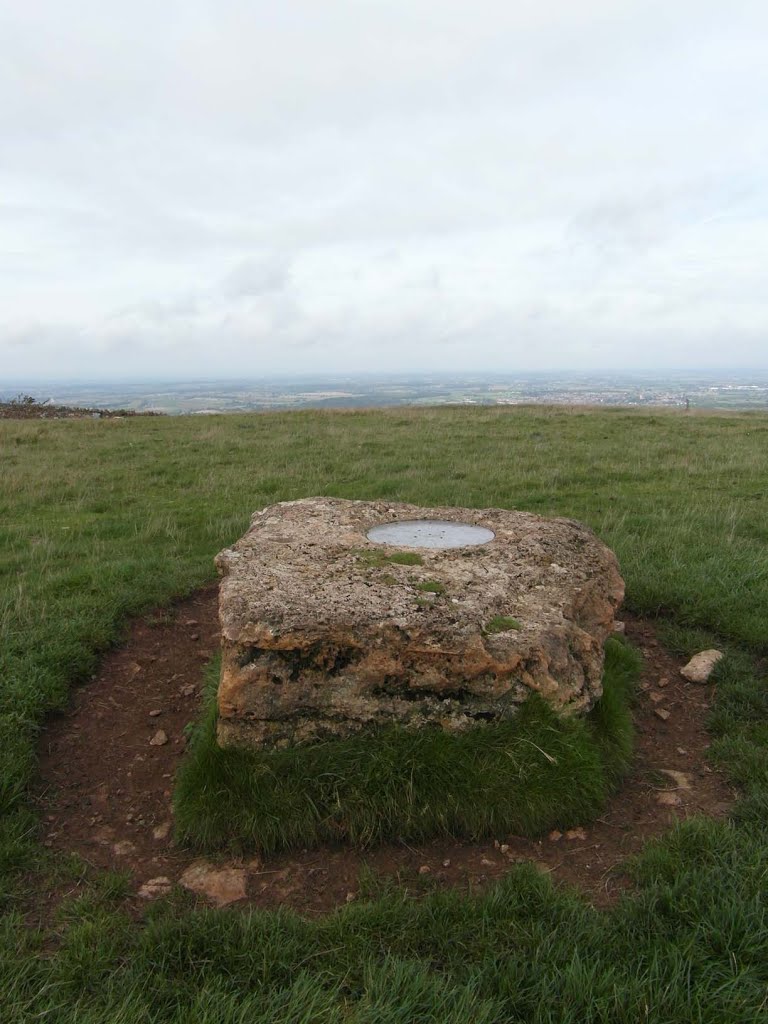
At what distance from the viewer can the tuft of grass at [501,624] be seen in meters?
4.49

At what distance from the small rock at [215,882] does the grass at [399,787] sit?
5.7 inches

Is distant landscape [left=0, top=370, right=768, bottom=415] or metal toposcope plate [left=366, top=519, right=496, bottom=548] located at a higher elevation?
distant landscape [left=0, top=370, right=768, bottom=415]

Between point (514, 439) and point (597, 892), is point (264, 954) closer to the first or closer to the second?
point (597, 892)

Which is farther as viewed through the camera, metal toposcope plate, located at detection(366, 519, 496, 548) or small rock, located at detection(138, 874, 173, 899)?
metal toposcope plate, located at detection(366, 519, 496, 548)

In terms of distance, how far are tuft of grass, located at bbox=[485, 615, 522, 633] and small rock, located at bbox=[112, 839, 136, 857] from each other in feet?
8.25

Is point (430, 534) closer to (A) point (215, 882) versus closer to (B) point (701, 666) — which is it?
(B) point (701, 666)

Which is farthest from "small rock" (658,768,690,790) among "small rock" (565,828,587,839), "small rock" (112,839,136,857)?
"small rock" (112,839,136,857)

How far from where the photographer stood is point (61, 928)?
329 centimetres

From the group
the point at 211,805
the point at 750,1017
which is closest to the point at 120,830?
the point at 211,805

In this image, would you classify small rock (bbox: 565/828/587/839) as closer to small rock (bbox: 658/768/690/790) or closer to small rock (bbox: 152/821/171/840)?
small rock (bbox: 658/768/690/790)

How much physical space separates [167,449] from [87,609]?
11138 mm

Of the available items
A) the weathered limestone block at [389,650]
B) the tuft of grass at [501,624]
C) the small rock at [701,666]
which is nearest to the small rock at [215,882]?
the weathered limestone block at [389,650]

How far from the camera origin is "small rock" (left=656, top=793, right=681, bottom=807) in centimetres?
415

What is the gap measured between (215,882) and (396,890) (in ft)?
3.28
